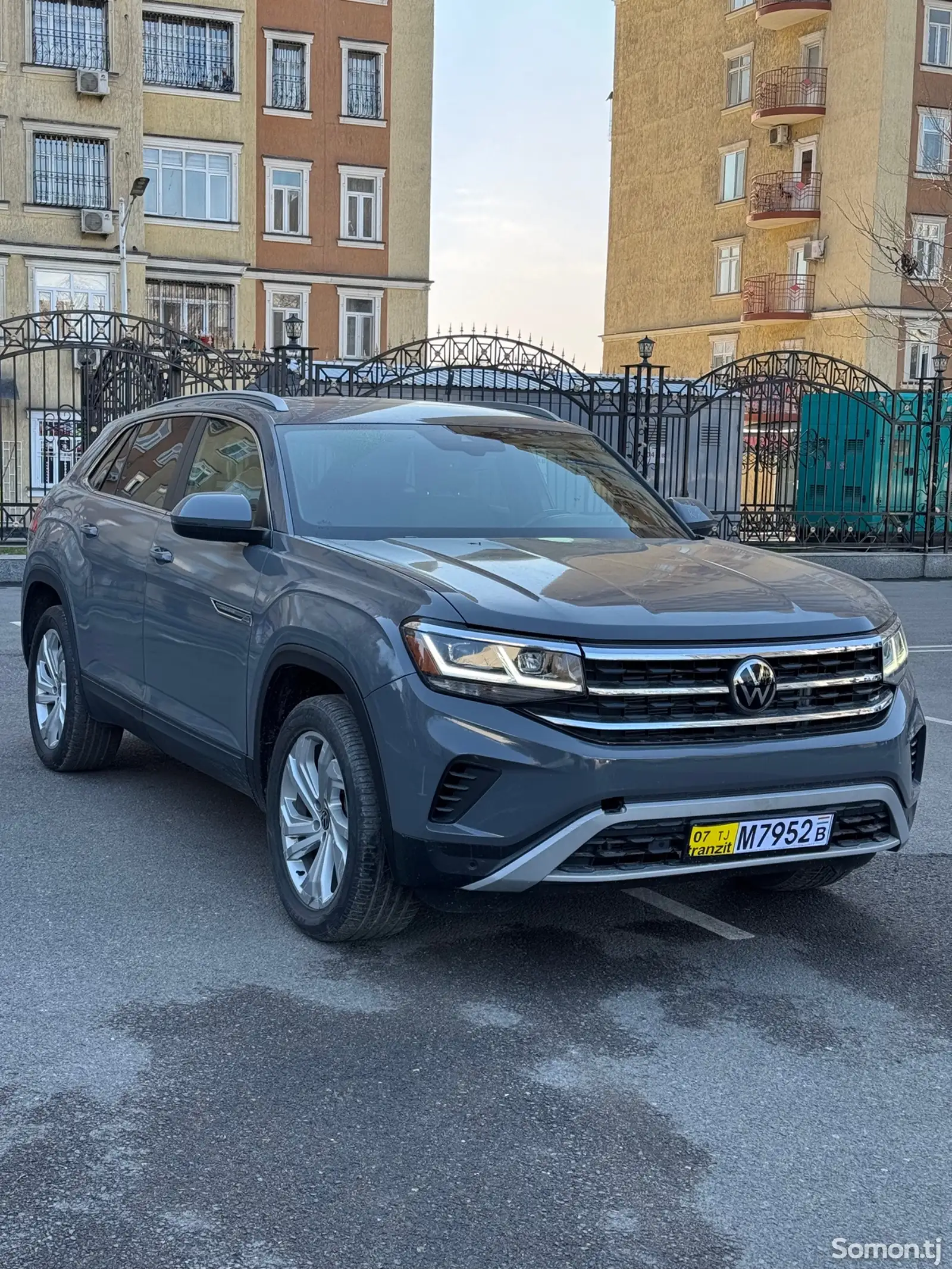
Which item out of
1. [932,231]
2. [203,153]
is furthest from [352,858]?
[932,231]

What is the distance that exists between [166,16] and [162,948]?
1512 inches

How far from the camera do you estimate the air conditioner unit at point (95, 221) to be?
120 ft

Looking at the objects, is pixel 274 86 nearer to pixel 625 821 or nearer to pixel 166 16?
pixel 166 16

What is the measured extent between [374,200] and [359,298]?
2752 millimetres

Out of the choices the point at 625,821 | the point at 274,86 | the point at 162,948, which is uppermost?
the point at 274,86

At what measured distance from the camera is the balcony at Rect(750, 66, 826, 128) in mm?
43938

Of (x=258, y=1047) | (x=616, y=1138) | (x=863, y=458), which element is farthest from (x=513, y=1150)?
(x=863, y=458)

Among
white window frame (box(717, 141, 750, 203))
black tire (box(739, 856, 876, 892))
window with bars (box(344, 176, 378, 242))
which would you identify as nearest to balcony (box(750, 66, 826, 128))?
white window frame (box(717, 141, 750, 203))

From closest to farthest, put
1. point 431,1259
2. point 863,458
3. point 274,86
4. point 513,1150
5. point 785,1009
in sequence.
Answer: point 431,1259, point 513,1150, point 785,1009, point 863,458, point 274,86

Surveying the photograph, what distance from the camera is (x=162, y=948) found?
4.81 m

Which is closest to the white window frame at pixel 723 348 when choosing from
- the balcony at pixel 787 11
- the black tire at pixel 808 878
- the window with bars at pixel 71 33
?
the balcony at pixel 787 11

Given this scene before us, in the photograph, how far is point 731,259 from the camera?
4791 centimetres

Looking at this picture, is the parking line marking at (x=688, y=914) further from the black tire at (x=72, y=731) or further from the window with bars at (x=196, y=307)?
the window with bars at (x=196, y=307)

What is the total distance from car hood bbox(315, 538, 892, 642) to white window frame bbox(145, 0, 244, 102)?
121 feet
